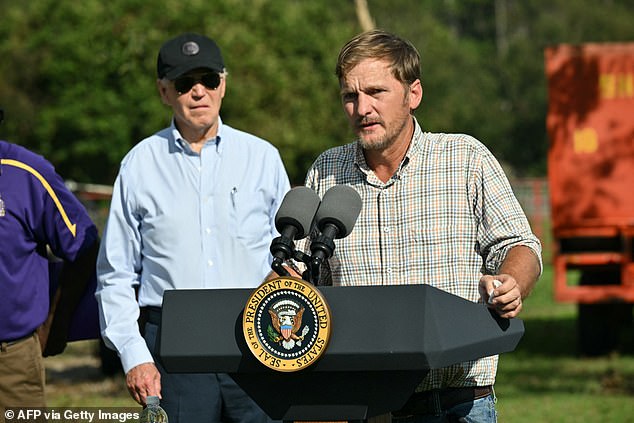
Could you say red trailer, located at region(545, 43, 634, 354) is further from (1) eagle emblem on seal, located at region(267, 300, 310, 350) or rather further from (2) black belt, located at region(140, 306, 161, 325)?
(1) eagle emblem on seal, located at region(267, 300, 310, 350)

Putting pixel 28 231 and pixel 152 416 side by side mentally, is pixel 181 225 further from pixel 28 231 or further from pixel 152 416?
pixel 152 416

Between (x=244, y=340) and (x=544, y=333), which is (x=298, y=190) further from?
(x=544, y=333)

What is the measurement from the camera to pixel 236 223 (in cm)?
462

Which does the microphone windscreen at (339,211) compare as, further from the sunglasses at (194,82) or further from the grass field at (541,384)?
the grass field at (541,384)

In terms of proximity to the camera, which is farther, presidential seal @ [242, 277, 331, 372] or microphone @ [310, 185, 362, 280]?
microphone @ [310, 185, 362, 280]

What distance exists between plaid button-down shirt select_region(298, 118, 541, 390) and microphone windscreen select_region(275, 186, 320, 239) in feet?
1.55

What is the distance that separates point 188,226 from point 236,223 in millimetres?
174

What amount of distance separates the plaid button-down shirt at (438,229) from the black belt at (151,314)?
1069 millimetres

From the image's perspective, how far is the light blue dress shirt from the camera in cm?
454

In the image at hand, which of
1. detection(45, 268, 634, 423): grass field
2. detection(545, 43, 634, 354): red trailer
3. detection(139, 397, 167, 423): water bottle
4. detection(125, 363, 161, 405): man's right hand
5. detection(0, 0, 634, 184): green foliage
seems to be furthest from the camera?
detection(0, 0, 634, 184): green foliage

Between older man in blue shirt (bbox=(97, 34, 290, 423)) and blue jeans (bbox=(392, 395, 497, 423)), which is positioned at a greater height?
older man in blue shirt (bbox=(97, 34, 290, 423))

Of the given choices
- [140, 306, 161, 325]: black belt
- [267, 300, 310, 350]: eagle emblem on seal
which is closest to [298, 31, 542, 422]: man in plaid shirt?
[267, 300, 310, 350]: eagle emblem on seal

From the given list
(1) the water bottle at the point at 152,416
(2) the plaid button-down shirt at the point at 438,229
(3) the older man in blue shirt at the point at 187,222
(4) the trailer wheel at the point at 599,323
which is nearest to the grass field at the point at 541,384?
(4) the trailer wheel at the point at 599,323

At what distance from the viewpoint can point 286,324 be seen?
2840mm
